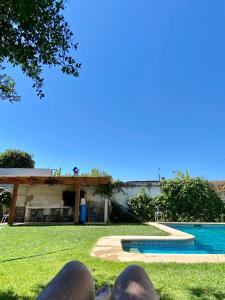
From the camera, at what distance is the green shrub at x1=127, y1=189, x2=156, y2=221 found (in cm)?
1850

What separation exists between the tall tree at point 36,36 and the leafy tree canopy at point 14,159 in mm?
29083

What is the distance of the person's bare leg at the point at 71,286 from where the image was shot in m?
1.42

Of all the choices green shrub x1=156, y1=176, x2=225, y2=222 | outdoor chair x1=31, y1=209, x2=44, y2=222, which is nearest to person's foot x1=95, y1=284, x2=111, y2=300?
outdoor chair x1=31, y1=209, x2=44, y2=222

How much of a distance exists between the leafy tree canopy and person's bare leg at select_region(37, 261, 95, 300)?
3191 centimetres

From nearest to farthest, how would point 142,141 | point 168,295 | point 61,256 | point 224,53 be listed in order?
1. point 168,295
2. point 61,256
3. point 224,53
4. point 142,141

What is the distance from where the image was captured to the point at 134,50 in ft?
48.1

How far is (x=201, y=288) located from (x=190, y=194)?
15.4 meters

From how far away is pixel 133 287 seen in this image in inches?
59.5

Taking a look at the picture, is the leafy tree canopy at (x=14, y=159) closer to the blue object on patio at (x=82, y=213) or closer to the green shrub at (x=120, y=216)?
the green shrub at (x=120, y=216)

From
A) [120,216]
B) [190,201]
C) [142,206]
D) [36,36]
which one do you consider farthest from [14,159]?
[36,36]

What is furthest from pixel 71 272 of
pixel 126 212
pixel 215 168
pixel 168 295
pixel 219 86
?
pixel 215 168

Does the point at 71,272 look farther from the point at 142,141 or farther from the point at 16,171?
the point at 142,141

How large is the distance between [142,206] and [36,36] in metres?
16.0

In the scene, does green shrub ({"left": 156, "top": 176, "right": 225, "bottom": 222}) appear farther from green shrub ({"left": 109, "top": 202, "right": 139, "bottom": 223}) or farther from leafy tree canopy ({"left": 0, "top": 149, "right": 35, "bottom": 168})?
leafy tree canopy ({"left": 0, "top": 149, "right": 35, "bottom": 168})
